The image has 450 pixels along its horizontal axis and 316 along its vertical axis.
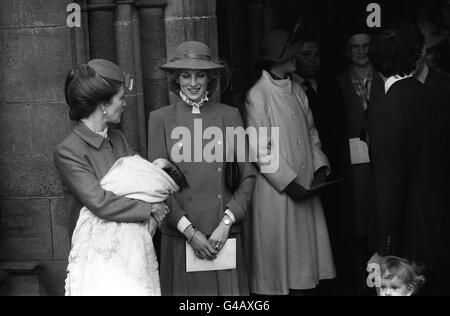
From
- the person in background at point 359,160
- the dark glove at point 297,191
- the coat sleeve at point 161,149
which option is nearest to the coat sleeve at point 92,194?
the coat sleeve at point 161,149

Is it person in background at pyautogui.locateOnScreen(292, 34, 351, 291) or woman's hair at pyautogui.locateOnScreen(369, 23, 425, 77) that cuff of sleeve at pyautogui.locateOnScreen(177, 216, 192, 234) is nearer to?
woman's hair at pyautogui.locateOnScreen(369, 23, 425, 77)

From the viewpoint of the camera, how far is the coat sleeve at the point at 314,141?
6484 millimetres

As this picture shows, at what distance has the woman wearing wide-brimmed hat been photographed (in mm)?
5695

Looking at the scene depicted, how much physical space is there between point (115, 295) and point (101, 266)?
0.48 feet

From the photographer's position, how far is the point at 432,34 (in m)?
6.95

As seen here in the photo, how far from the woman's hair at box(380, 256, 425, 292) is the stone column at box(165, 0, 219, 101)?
1968 millimetres

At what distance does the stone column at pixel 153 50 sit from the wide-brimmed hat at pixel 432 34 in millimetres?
1728

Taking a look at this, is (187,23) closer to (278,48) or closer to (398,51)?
(278,48)

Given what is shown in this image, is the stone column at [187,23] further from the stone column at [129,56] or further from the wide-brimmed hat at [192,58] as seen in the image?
the wide-brimmed hat at [192,58]

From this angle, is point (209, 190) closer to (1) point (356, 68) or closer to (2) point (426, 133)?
(2) point (426, 133)

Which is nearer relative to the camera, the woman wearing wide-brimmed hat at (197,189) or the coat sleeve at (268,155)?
the woman wearing wide-brimmed hat at (197,189)

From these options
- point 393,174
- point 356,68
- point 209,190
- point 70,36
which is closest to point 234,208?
point 209,190

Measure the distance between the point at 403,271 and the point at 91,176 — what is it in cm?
155

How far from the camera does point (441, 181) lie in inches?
201
